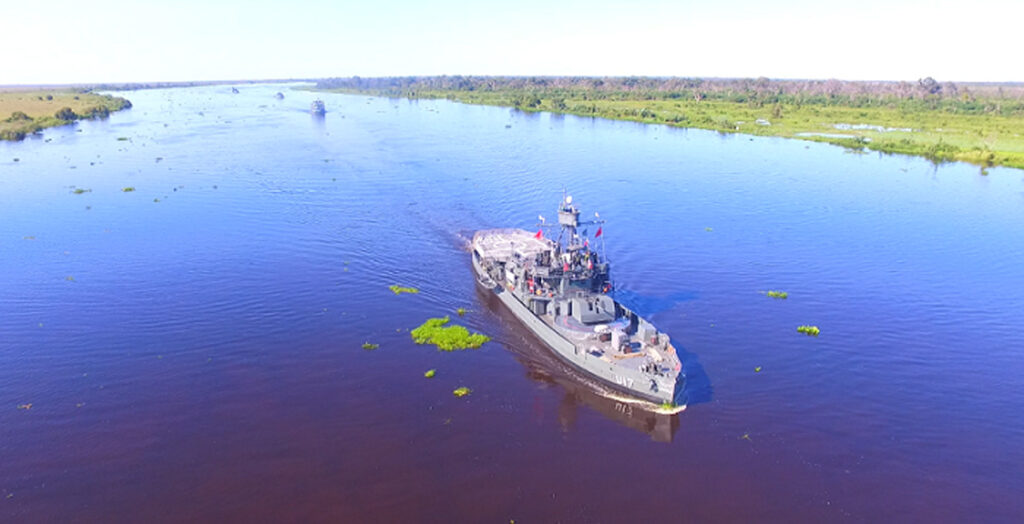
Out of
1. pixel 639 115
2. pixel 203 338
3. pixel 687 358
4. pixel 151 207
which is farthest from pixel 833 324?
pixel 639 115

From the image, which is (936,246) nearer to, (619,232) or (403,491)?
(619,232)

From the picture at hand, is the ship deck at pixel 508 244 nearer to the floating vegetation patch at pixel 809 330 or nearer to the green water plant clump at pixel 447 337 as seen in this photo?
the green water plant clump at pixel 447 337

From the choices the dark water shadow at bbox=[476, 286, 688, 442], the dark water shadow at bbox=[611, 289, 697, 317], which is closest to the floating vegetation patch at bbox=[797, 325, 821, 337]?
the dark water shadow at bbox=[611, 289, 697, 317]

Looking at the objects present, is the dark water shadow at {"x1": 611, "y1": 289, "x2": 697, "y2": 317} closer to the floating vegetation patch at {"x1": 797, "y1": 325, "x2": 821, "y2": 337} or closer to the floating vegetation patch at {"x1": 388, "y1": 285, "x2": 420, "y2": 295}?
the floating vegetation patch at {"x1": 797, "y1": 325, "x2": 821, "y2": 337}

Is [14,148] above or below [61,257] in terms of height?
above

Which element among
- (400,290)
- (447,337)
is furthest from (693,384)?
(400,290)

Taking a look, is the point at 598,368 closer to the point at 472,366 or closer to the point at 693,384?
the point at 693,384
